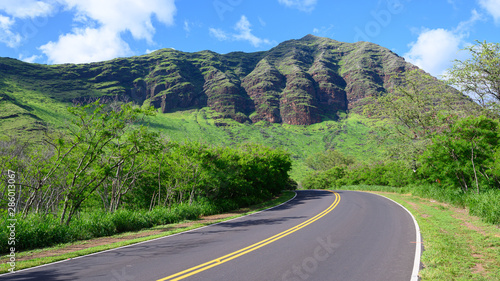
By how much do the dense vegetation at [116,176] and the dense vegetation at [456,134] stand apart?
577 inches

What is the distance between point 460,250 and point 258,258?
19.0 feet

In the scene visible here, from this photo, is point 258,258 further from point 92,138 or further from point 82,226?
point 92,138

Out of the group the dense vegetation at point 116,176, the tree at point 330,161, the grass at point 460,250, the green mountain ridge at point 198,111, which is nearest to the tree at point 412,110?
the dense vegetation at point 116,176

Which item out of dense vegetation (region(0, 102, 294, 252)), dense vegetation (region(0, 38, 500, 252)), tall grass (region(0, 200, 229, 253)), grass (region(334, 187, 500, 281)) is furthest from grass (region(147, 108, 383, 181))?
grass (region(334, 187, 500, 281))

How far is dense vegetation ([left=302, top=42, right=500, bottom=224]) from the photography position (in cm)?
1600

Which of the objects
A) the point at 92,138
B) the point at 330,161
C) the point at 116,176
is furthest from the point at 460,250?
the point at 330,161

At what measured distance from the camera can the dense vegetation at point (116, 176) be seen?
37.7 ft

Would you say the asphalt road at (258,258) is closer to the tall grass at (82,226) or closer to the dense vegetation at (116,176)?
the tall grass at (82,226)

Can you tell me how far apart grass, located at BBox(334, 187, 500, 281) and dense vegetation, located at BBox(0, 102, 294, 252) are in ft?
40.5

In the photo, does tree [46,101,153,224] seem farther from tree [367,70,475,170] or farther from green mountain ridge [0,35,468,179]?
green mountain ridge [0,35,468,179]

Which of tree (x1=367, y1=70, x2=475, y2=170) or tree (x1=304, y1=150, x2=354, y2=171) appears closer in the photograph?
tree (x1=367, y1=70, x2=475, y2=170)

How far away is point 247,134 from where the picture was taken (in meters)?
144

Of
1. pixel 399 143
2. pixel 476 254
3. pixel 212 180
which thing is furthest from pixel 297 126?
pixel 476 254

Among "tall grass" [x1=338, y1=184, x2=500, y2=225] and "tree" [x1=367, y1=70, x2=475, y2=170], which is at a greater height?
"tree" [x1=367, y1=70, x2=475, y2=170]
